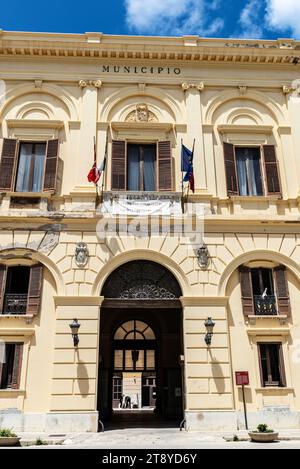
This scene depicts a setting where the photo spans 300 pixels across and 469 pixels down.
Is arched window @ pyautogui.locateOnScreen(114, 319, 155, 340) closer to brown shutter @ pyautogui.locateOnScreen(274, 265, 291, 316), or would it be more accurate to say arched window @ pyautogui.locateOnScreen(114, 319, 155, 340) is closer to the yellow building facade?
the yellow building facade

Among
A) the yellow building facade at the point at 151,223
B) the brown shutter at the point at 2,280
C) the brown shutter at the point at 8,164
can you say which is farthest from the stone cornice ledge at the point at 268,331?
the brown shutter at the point at 8,164

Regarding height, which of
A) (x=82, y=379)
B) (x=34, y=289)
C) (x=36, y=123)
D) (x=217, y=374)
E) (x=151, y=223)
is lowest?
(x=82, y=379)

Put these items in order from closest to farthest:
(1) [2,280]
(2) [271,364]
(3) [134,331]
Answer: (2) [271,364] → (1) [2,280] → (3) [134,331]

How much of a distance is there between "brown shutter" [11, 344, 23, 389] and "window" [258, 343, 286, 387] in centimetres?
740

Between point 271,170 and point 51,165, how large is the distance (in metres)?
7.87

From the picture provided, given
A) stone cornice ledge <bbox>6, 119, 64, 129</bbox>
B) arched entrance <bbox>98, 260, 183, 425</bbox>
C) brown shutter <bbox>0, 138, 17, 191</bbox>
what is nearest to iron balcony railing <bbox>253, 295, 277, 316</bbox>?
arched entrance <bbox>98, 260, 183, 425</bbox>

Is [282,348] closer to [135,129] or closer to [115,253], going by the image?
[115,253]

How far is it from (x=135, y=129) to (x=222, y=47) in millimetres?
4795

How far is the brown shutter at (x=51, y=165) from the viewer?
1484cm

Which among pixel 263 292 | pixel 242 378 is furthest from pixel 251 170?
pixel 242 378

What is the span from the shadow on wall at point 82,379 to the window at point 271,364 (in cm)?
537

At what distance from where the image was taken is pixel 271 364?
1358cm

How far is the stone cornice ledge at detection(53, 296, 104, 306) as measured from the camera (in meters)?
13.4

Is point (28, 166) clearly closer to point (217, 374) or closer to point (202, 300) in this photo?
point (202, 300)
